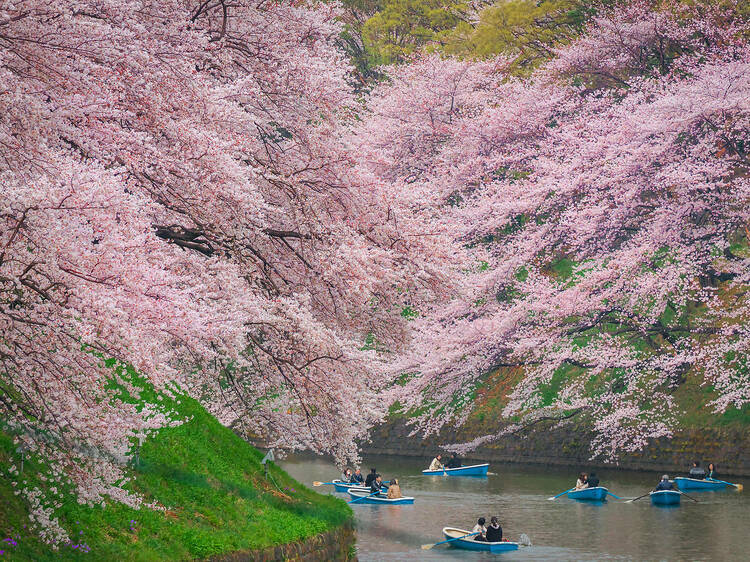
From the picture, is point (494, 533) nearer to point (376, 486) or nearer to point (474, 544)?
point (474, 544)

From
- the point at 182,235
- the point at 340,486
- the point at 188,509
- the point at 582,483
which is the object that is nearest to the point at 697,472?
the point at 582,483

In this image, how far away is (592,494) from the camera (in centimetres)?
2778

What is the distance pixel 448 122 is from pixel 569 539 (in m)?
27.2

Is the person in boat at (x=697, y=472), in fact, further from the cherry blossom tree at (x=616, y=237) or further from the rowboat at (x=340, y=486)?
the rowboat at (x=340, y=486)

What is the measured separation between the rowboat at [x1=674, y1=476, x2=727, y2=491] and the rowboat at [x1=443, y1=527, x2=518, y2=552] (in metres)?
8.90

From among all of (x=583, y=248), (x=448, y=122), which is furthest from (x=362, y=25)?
(x=583, y=248)

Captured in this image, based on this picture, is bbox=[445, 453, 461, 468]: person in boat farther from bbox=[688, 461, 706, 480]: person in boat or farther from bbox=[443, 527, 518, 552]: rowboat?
bbox=[443, 527, 518, 552]: rowboat

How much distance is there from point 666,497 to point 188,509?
17637mm

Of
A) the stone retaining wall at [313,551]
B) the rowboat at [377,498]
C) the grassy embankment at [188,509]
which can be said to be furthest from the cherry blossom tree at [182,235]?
the rowboat at [377,498]

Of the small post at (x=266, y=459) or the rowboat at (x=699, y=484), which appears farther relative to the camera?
the rowboat at (x=699, y=484)

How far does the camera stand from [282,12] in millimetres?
19125

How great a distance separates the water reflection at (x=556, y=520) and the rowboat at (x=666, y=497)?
309 mm

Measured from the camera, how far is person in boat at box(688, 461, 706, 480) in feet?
94.0

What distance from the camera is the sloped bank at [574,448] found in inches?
1200
